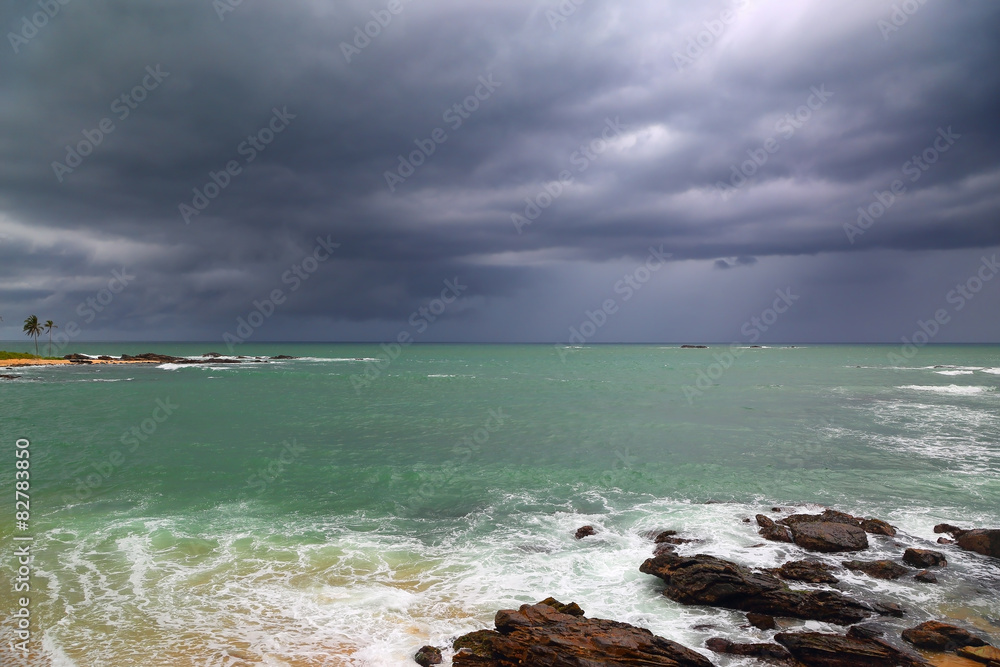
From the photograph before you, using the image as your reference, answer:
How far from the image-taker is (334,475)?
22.7m

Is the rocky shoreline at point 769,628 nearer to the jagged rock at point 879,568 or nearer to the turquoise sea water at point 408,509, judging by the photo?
the jagged rock at point 879,568

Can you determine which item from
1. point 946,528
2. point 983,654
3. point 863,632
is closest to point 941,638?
point 983,654

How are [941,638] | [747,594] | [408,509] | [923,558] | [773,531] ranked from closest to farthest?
[941,638]
[747,594]
[923,558]
[773,531]
[408,509]

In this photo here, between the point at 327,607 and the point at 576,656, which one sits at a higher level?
the point at 576,656

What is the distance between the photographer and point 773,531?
15.1 meters

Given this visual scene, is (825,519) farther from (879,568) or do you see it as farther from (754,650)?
(754,650)

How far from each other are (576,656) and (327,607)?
582 cm

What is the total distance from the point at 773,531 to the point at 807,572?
2.95 metres

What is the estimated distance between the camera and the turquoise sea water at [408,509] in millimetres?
10461

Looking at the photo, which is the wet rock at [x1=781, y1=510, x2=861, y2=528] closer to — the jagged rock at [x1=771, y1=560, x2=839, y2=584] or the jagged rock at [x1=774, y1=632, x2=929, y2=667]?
the jagged rock at [x1=771, y1=560, x2=839, y2=584]

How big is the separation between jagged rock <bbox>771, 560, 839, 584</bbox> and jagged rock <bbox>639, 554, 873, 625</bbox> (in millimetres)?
693

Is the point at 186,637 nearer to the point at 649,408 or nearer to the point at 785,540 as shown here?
the point at 785,540

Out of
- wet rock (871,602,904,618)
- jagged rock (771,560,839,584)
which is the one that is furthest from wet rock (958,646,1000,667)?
jagged rock (771,560,839,584)

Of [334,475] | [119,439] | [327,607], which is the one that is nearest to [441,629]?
[327,607]
